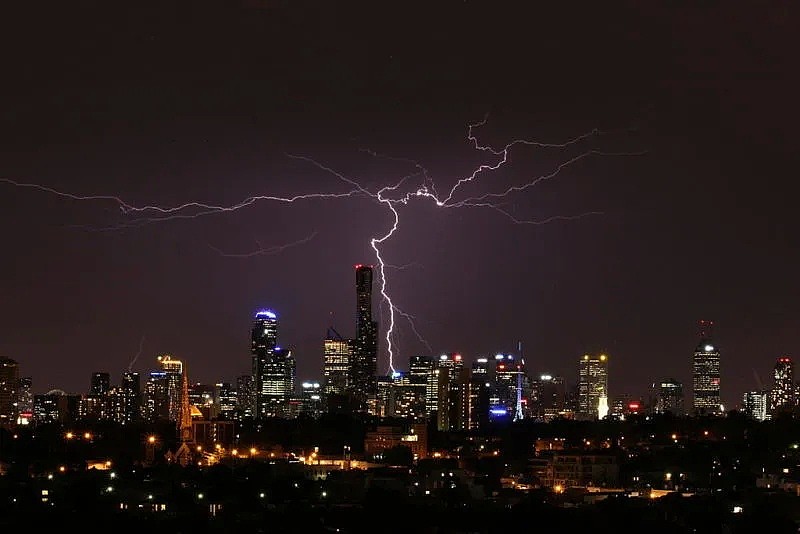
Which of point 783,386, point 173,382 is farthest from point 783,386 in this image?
point 173,382

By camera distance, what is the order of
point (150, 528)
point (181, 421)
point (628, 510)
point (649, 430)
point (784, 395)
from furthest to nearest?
point (784, 395), point (649, 430), point (181, 421), point (628, 510), point (150, 528)

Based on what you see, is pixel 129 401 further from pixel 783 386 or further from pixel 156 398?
pixel 783 386

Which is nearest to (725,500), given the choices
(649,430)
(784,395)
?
(649,430)

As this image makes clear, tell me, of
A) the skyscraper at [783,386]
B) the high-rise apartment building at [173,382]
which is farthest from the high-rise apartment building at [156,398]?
the skyscraper at [783,386]

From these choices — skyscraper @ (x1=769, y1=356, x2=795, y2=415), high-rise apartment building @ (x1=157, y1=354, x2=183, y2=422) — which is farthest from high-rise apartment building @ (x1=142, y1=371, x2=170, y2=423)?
skyscraper @ (x1=769, y1=356, x2=795, y2=415)

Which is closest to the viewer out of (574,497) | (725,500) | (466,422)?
(725,500)

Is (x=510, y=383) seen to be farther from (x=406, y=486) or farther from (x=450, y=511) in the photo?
(x=450, y=511)
